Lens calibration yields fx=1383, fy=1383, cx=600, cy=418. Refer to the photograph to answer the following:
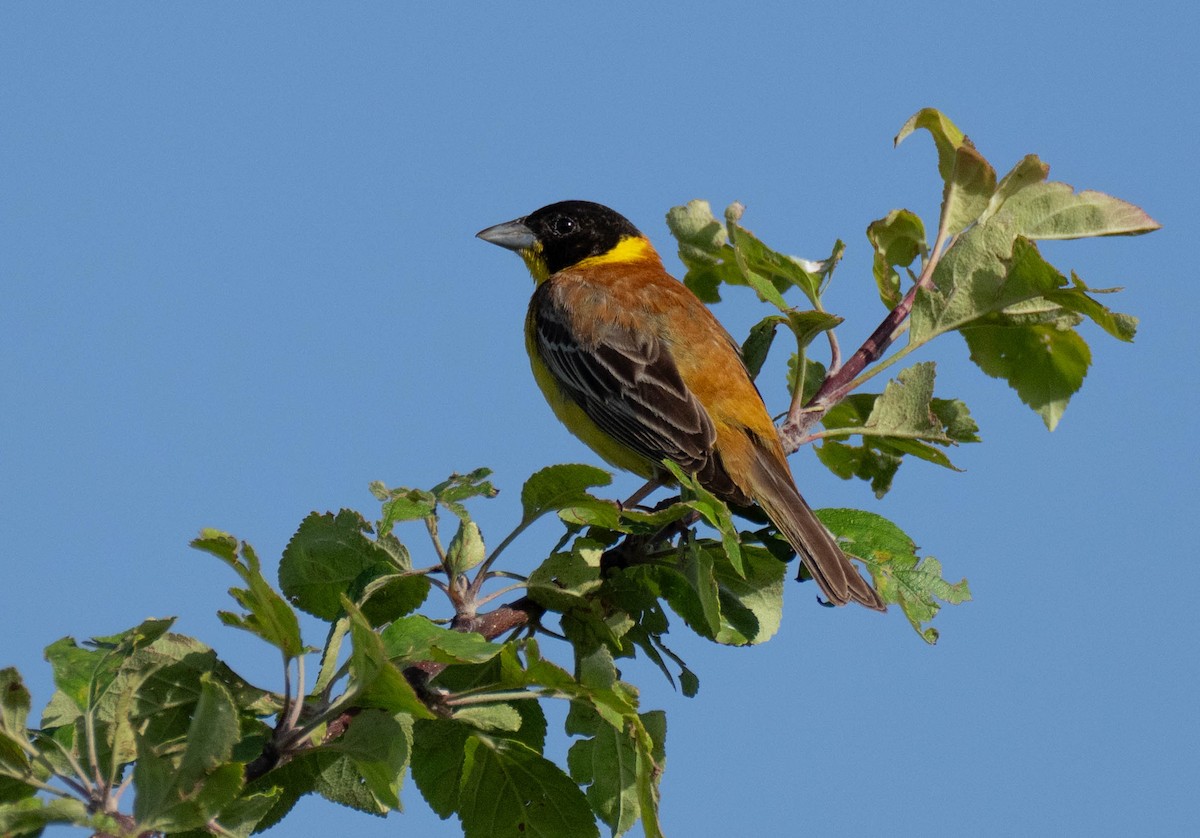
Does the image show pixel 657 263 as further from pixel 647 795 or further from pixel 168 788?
pixel 168 788

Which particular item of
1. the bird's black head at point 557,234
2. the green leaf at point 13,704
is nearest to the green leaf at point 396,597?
the green leaf at point 13,704

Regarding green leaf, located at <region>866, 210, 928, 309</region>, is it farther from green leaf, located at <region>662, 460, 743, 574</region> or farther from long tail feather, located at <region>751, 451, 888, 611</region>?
green leaf, located at <region>662, 460, 743, 574</region>

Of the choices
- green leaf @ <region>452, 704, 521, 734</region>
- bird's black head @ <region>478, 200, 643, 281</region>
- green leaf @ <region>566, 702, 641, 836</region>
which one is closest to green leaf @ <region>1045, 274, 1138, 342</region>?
green leaf @ <region>566, 702, 641, 836</region>

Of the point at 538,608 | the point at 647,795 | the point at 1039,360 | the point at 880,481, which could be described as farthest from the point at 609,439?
the point at 647,795

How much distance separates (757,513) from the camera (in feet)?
16.0

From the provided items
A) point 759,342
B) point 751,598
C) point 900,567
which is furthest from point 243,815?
point 759,342

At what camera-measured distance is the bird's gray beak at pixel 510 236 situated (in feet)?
24.6

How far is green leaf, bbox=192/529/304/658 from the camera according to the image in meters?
2.69

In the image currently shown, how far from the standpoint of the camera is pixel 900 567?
Answer: 363 centimetres

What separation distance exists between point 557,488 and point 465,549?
0.26 m

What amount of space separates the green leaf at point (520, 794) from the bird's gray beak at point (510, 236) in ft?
15.2

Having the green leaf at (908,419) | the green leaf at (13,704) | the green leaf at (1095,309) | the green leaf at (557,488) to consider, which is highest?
the green leaf at (1095,309)

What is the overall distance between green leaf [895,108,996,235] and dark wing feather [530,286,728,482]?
4.12 ft

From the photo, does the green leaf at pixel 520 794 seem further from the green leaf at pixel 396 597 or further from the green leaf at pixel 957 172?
the green leaf at pixel 957 172
